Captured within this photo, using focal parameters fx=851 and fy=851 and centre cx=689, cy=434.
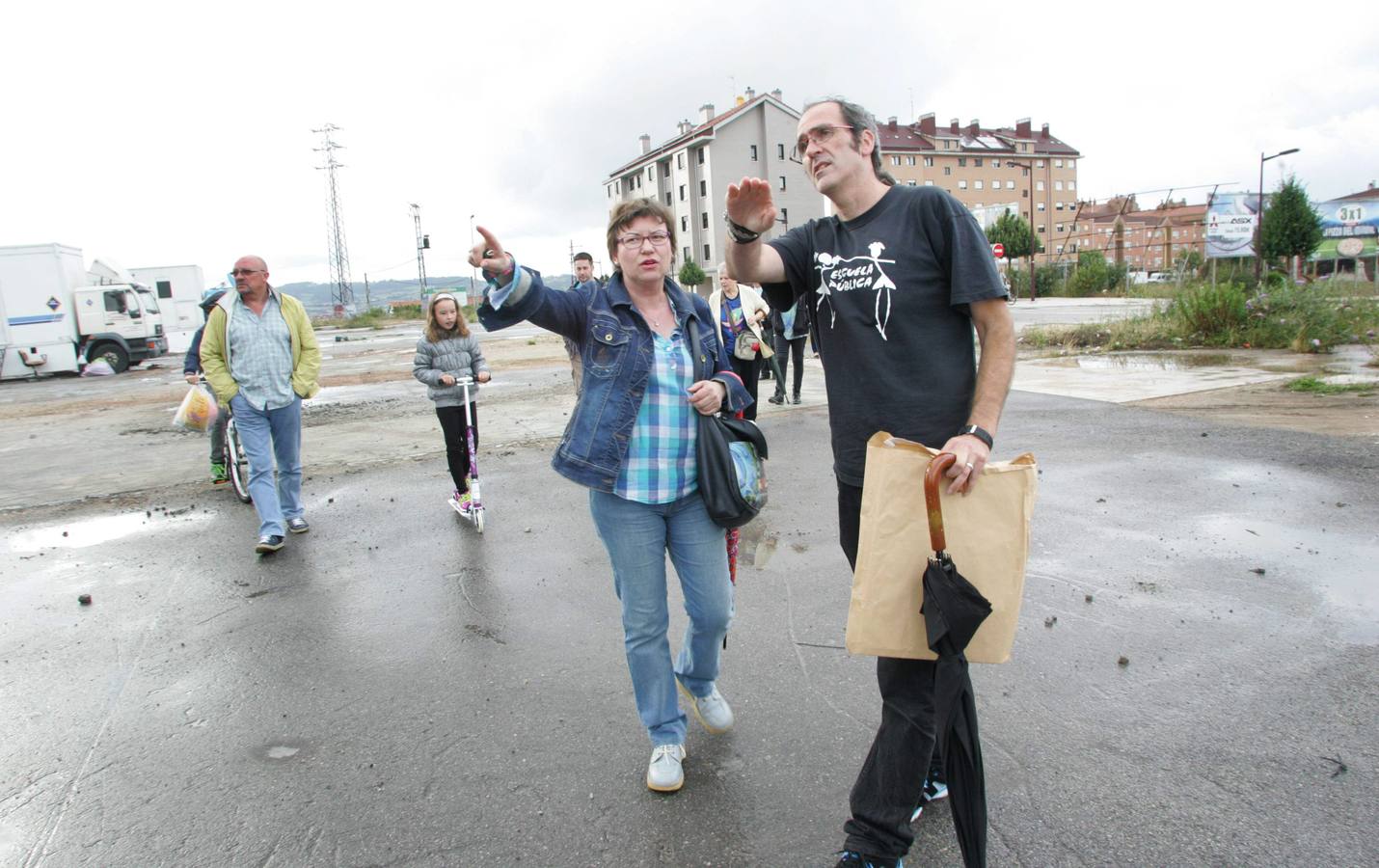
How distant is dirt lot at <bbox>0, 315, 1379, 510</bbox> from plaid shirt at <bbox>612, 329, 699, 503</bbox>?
687 centimetres

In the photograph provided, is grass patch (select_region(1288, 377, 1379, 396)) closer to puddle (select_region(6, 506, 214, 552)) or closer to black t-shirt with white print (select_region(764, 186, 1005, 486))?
black t-shirt with white print (select_region(764, 186, 1005, 486))

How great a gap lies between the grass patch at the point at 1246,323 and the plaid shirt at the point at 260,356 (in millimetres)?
15825

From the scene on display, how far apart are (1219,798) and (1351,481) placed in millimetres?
5082

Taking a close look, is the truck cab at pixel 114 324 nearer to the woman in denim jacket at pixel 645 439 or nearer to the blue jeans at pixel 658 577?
the woman in denim jacket at pixel 645 439

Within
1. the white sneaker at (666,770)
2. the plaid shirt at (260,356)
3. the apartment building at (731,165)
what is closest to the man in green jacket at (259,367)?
the plaid shirt at (260,356)

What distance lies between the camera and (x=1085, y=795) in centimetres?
274

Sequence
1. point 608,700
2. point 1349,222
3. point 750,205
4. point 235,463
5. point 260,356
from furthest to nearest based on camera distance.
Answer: point 1349,222 < point 235,463 < point 260,356 < point 608,700 < point 750,205

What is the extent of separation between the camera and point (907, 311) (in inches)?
93.0

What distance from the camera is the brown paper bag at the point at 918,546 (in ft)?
6.96

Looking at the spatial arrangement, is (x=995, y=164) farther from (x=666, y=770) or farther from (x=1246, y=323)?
(x=666, y=770)

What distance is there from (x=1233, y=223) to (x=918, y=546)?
5633 cm

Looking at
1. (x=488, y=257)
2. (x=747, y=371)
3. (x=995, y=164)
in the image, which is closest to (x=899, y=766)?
(x=488, y=257)

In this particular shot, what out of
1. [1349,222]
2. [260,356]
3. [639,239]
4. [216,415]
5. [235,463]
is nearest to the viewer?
[639,239]

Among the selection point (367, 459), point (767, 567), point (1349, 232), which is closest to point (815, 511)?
point (767, 567)
